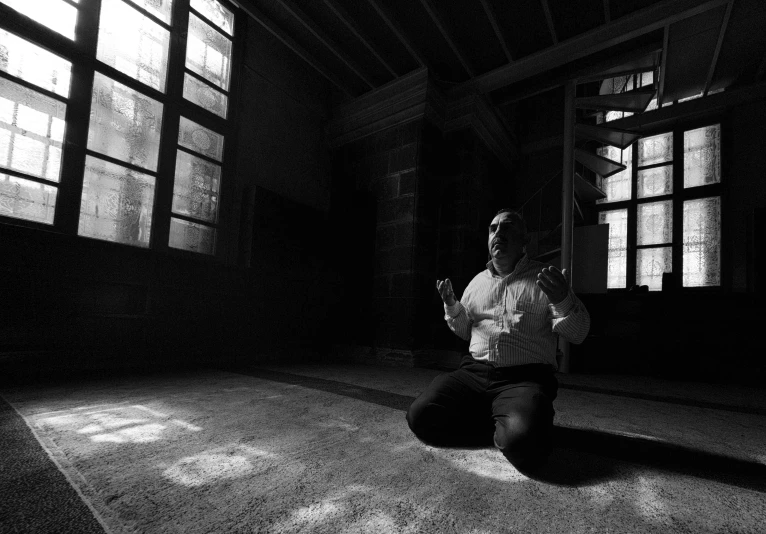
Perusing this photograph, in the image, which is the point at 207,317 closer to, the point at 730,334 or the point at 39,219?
the point at 39,219

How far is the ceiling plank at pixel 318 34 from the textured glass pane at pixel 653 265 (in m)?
4.72

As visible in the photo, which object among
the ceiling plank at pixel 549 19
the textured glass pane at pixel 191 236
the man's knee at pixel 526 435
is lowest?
the man's knee at pixel 526 435

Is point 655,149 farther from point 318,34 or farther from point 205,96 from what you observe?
point 205,96

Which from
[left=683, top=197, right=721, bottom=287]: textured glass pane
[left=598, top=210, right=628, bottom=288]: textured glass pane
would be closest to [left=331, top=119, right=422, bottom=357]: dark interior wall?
[left=598, top=210, right=628, bottom=288]: textured glass pane

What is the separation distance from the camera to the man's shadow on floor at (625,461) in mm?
1323

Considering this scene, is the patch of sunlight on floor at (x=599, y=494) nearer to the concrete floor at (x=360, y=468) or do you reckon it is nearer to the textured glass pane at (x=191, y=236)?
the concrete floor at (x=360, y=468)

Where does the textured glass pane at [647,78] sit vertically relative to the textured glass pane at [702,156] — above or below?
above

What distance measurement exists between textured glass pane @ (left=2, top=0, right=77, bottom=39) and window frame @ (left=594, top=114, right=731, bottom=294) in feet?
20.3

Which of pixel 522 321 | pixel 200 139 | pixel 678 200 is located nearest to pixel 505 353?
pixel 522 321

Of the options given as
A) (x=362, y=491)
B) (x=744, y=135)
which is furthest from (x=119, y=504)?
(x=744, y=135)

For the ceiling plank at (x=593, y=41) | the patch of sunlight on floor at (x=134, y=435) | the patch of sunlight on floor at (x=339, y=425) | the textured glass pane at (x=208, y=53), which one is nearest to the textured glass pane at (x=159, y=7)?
the textured glass pane at (x=208, y=53)

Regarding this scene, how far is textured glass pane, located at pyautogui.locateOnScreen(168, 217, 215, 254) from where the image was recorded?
12.4 feet

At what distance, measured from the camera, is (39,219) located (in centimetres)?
291

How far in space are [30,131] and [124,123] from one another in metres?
0.71
